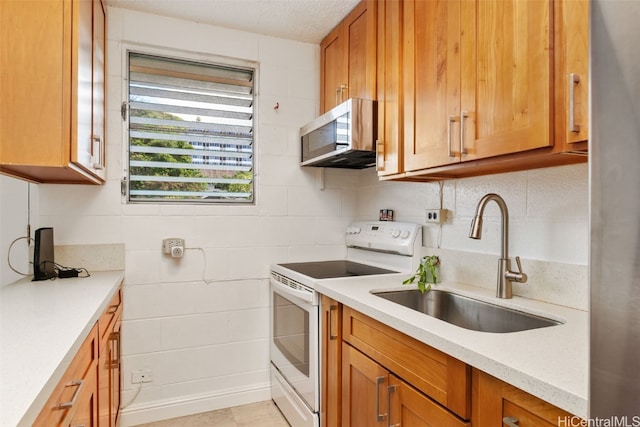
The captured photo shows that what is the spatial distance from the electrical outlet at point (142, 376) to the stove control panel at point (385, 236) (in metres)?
1.50

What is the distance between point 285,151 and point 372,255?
36.3 inches

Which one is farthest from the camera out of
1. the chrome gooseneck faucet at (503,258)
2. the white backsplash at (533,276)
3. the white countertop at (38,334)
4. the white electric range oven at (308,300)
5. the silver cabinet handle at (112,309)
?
the white electric range oven at (308,300)

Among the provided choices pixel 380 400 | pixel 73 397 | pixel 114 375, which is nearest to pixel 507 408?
pixel 380 400

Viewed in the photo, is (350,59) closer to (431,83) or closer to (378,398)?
(431,83)

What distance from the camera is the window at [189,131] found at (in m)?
2.30

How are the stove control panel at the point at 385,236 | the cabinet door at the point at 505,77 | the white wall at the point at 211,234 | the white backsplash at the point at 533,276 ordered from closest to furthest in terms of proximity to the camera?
the cabinet door at the point at 505,77 < the white backsplash at the point at 533,276 < the stove control panel at the point at 385,236 < the white wall at the point at 211,234

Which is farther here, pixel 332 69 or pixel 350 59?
pixel 332 69

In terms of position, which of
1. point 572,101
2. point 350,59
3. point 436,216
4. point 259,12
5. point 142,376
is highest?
point 259,12

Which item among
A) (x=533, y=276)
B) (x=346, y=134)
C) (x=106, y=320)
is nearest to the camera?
(x=533, y=276)

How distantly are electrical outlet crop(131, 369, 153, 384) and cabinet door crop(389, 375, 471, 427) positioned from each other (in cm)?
161

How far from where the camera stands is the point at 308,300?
1.91m

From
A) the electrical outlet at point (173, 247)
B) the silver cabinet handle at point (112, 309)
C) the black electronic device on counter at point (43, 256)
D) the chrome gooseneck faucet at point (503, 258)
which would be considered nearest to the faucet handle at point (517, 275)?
the chrome gooseneck faucet at point (503, 258)

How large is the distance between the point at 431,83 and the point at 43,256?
80.0 inches

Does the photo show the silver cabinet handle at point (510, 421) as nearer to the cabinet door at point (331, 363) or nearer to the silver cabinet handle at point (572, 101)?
the silver cabinet handle at point (572, 101)
